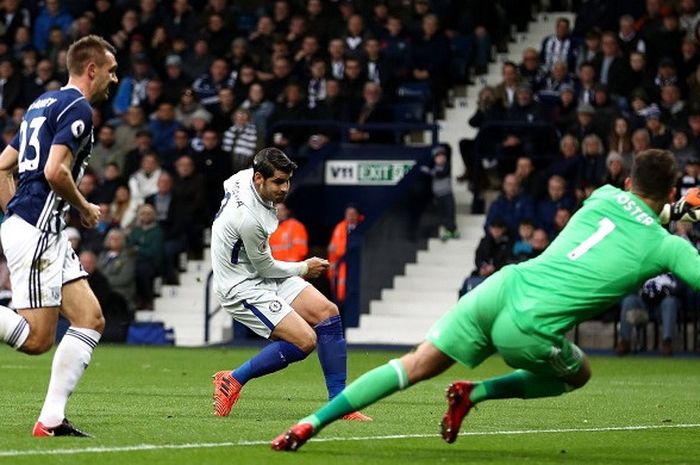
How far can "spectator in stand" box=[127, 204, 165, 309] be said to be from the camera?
25.3m

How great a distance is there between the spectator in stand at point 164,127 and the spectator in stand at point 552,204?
6.73 meters

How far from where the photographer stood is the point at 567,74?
81.8ft

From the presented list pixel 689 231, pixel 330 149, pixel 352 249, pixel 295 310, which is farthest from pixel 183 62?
pixel 295 310

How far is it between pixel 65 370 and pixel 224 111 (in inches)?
681

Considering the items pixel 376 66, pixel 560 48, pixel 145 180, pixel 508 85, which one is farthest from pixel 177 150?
pixel 560 48

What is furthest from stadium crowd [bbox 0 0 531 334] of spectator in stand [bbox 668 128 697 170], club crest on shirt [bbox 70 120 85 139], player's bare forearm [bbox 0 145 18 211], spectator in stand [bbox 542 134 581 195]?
club crest on shirt [bbox 70 120 85 139]

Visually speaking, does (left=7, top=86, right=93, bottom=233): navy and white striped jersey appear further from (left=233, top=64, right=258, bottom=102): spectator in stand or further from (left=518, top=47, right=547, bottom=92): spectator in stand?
(left=233, top=64, right=258, bottom=102): spectator in stand

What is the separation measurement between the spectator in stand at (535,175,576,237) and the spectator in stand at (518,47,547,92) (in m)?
2.36

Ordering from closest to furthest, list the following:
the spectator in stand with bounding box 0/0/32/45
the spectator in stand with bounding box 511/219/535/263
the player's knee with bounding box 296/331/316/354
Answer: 1. the player's knee with bounding box 296/331/316/354
2. the spectator in stand with bounding box 511/219/535/263
3. the spectator in stand with bounding box 0/0/32/45

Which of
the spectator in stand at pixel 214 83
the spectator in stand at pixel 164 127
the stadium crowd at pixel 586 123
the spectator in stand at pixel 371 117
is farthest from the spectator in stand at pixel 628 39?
the spectator in stand at pixel 164 127

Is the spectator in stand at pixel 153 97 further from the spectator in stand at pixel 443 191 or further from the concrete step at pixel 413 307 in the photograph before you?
the concrete step at pixel 413 307

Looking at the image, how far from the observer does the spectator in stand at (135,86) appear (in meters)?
28.2

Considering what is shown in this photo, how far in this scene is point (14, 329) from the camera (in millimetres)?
9641

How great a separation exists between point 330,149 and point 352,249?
2.29 metres
